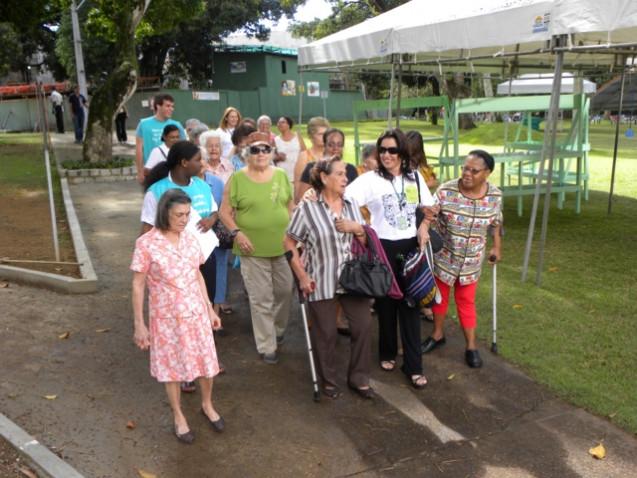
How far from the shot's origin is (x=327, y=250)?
4.04m

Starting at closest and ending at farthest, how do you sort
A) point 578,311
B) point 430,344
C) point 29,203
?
point 430,344
point 578,311
point 29,203

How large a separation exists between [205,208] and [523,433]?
260 cm

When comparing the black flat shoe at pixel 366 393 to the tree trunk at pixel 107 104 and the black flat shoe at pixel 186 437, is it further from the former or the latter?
the tree trunk at pixel 107 104

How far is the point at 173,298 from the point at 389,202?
1.60 metres

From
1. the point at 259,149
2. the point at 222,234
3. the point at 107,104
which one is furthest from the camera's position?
the point at 107,104

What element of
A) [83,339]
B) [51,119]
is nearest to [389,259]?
[83,339]

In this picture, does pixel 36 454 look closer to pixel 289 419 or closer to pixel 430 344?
pixel 289 419

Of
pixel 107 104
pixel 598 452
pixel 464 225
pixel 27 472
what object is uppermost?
pixel 107 104

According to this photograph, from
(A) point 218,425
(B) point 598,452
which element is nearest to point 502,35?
(B) point 598,452

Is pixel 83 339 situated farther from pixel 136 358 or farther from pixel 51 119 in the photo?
pixel 51 119

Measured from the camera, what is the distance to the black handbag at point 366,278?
395 cm

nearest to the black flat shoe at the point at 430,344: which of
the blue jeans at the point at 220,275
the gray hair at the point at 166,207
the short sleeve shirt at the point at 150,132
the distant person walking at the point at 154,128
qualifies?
the blue jeans at the point at 220,275

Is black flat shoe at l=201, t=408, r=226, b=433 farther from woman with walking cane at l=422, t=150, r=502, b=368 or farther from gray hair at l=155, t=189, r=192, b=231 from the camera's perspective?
woman with walking cane at l=422, t=150, r=502, b=368

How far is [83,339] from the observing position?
521 centimetres
